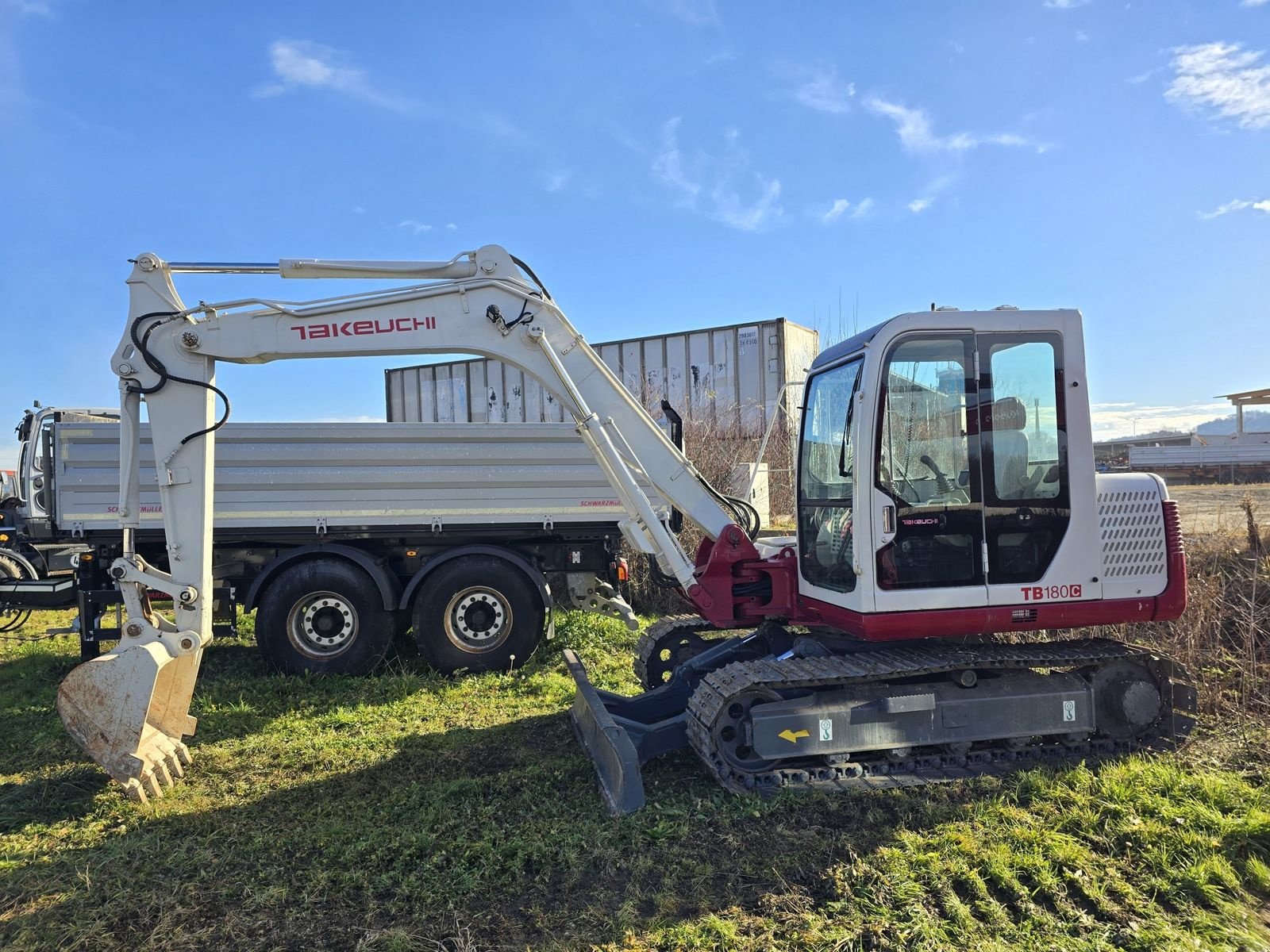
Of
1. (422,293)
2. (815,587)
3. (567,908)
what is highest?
(422,293)

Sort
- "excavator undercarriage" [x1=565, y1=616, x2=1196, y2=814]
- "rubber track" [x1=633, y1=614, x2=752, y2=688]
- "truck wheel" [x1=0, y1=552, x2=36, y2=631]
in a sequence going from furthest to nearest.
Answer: "truck wheel" [x1=0, y1=552, x2=36, y2=631], "rubber track" [x1=633, y1=614, x2=752, y2=688], "excavator undercarriage" [x1=565, y1=616, x2=1196, y2=814]

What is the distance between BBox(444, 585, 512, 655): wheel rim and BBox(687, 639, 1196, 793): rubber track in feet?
10.6

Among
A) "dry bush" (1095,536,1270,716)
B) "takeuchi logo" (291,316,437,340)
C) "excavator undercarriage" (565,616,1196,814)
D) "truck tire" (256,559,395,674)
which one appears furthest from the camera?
"truck tire" (256,559,395,674)

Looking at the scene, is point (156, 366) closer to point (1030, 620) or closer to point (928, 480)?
point (928, 480)

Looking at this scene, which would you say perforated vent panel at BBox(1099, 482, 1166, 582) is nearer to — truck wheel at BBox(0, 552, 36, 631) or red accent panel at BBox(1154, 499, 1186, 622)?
red accent panel at BBox(1154, 499, 1186, 622)

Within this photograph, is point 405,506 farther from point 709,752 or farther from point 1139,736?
point 1139,736

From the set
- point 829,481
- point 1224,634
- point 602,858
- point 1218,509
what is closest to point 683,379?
point 1218,509

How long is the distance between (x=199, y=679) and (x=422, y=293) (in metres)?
4.49

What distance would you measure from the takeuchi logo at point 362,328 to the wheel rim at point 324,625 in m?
3.09

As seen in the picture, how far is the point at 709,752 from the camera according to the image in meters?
4.41

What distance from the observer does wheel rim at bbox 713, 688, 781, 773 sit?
4418 millimetres

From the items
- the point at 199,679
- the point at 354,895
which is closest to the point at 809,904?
the point at 354,895

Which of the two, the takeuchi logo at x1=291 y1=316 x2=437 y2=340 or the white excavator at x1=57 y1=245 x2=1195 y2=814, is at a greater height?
the takeuchi logo at x1=291 y1=316 x2=437 y2=340

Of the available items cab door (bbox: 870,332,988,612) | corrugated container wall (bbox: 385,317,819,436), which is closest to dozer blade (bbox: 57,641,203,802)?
cab door (bbox: 870,332,988,612)
